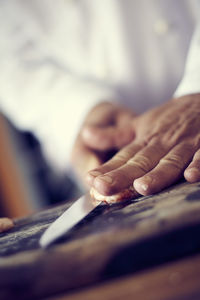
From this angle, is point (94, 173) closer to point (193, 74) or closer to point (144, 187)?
point (144, 187)

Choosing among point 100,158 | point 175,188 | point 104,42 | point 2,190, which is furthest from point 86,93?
point 2,190

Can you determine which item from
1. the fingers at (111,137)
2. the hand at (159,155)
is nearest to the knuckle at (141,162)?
the hand at (159,155)

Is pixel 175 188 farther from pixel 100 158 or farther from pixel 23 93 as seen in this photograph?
pixel 23 93

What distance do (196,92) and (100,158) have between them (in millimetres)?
253

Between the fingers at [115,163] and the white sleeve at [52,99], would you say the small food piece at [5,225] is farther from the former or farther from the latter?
the white sleeve at [52,99]

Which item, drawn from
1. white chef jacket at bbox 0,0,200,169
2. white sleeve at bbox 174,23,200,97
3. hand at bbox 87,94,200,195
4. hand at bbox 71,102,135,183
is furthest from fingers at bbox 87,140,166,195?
white chef jacket at bbox 0,0,200,169

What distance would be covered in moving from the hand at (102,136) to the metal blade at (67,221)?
0.25m

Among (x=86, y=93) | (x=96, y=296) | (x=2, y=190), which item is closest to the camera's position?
(x=96, y=296)

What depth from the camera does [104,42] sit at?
1120mm

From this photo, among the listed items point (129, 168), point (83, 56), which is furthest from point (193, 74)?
point (83, 56)

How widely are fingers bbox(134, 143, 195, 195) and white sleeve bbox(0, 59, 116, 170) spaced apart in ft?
1.61

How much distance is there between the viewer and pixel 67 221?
40 cm

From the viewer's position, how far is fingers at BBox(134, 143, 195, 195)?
458mm

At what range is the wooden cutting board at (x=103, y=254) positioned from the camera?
0.30 meters
